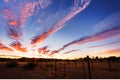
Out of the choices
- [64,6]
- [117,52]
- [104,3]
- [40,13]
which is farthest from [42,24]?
[117,52]

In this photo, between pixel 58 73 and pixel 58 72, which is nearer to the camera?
pixel 58 73

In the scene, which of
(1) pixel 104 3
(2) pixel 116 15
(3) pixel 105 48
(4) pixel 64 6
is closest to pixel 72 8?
(4) pixel 64 6

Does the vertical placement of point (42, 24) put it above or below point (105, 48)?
above

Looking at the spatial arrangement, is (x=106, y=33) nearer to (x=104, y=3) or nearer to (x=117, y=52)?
(x=117, y=52)

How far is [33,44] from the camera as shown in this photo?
183 inches

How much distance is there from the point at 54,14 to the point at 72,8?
0.42 m

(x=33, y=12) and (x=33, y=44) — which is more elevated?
(x=33, y=12)

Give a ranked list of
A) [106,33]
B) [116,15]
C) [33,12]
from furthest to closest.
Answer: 1. [106,33]
2. [33,12]
3. [116,15]

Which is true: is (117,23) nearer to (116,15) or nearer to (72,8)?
(116,15)

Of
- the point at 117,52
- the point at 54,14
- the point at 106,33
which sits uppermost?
the point at 54,14

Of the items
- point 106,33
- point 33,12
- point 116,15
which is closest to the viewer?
point 116,15

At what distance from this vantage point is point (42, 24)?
416 cm

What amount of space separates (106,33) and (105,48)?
38cm

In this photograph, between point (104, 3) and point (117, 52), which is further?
point (117, 52)
